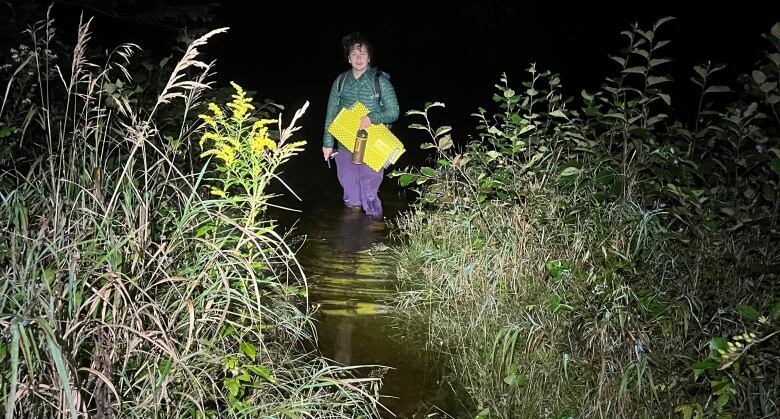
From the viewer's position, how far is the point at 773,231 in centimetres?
450

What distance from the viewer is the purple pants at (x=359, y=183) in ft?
27.9

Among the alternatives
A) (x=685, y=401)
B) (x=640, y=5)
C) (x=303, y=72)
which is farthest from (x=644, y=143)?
(x=640, y=5)

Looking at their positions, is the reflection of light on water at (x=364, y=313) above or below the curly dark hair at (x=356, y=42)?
A: below

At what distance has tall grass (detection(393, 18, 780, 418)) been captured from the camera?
383 cm

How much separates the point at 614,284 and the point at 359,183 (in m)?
4.64

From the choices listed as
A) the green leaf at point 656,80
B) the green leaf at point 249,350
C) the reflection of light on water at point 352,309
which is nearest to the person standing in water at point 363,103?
the reflection of light on water at point 352,309

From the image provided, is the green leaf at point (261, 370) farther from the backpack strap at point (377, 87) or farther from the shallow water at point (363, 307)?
the backpack strap at point (377, 87)

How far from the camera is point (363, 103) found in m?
8.48

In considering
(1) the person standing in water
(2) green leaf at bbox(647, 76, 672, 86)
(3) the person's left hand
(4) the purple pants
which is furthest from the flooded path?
(2) green leaf at bbox(647, 76, 672, 86)


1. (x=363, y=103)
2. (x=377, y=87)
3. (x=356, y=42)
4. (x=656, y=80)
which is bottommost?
(x=363, y=103)

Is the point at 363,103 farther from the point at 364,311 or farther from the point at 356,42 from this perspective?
the point at 364,311

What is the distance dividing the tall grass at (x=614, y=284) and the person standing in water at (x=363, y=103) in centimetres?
222

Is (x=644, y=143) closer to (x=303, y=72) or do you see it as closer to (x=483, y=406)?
(x=483, y=406)

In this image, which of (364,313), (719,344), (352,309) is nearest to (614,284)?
(719,344)
